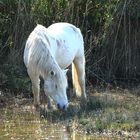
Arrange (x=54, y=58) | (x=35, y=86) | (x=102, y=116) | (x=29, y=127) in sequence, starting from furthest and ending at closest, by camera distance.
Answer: (x=35, y=86) < (x=54, y=58) < (x=102, y=116) < (x=29, y=127)

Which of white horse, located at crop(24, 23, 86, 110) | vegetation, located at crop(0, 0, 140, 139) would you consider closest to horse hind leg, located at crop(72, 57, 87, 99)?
white horse, located at crop(24, 23, 86, 110)

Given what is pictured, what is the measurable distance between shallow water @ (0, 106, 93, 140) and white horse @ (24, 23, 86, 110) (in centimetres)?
38

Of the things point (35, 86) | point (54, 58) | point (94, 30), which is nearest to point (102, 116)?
point (54, 58)

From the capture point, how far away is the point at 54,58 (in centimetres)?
839

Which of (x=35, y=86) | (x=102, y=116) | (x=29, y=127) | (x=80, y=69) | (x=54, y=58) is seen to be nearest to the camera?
(x=29, y=127)

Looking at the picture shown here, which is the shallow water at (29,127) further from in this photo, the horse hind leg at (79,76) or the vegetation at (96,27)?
the vegetation at (96,27)

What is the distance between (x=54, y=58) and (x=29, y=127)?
124cm

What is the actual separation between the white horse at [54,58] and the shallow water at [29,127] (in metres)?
0.38

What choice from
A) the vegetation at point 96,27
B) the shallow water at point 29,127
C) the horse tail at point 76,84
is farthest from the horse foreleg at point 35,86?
the vegetation at point 96,27

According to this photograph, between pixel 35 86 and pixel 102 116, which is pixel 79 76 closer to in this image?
pixel 35 86

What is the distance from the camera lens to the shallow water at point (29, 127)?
7.07m

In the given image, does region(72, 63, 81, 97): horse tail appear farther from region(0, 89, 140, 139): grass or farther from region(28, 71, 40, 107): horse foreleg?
region(28, 71, 40, 107): horse foreleg

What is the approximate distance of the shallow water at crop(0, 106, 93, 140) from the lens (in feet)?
23.2

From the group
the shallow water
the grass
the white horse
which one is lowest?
the shallow water
